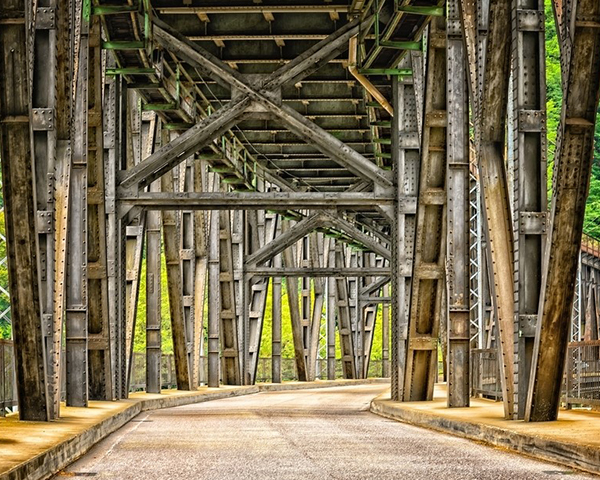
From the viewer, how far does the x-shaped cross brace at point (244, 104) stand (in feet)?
82.0

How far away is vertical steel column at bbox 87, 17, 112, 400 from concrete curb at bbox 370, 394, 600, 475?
5.92 meters

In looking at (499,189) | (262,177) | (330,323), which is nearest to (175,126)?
(262,177)

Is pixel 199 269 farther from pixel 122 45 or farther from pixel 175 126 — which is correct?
pixel 122 45

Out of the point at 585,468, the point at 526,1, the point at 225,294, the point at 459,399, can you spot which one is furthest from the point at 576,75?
the point at 225,294

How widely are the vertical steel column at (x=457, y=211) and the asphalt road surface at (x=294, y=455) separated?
5.94 ft

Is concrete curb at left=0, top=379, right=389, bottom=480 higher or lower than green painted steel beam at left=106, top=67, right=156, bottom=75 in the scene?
lower

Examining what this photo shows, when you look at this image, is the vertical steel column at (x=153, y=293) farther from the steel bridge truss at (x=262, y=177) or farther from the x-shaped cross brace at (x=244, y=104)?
the x-shaped cross brace at (x=244, y=104)

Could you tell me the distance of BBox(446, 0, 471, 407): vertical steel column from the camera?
67.9 ft

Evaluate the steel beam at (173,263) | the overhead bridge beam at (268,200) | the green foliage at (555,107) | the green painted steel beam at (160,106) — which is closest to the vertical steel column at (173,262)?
the steel beam at (173,263)

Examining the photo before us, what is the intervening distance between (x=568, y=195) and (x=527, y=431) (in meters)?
2.45

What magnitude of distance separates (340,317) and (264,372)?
16.3 feet

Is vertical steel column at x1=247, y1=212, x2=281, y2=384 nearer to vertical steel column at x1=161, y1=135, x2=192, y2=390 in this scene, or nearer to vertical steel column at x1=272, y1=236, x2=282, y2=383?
vertical steel column at x1=272, y1=236, x2=282, y2=383

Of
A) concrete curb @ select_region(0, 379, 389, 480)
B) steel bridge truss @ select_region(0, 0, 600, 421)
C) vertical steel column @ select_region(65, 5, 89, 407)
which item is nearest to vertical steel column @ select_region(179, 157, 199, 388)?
steel bridge truss @ select_region(0, 0, 600, 421)

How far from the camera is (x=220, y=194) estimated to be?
85.7 feet
